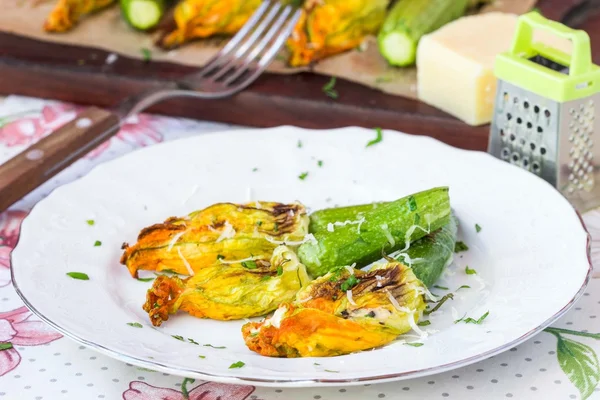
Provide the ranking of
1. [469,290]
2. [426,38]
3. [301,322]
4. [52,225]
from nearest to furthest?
[301,322], [469,290], [52,225], [426,38]

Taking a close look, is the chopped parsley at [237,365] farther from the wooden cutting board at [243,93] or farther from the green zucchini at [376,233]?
the wooden cutting board at [243,93]

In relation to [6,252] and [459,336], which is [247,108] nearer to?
[6,252]

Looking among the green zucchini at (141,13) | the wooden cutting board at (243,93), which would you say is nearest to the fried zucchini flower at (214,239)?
the wooden cutting board at (243,93)

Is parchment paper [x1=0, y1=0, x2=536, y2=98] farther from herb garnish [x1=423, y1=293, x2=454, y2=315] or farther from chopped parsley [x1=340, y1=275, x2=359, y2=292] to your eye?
chopped parsley [x1=340, y1=275, x2=359, y2=292]

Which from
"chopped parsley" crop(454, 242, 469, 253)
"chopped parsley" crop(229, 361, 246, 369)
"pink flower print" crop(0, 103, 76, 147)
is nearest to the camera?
"chopped parsley" crop(229, 361, 246, 369)

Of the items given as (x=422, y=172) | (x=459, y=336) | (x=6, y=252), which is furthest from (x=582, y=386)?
(x=6, y=252)

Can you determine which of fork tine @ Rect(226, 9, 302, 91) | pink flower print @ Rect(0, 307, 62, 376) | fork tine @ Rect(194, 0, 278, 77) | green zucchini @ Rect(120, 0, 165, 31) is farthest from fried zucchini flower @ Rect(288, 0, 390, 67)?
pink flower print @ Rect(0, 307, 62, 376)
